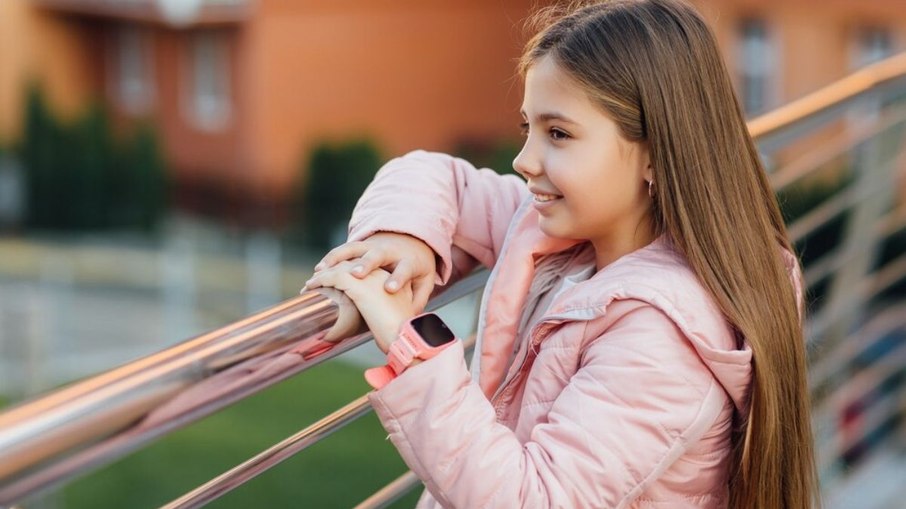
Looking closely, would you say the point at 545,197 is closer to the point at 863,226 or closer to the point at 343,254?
the point at 343,254

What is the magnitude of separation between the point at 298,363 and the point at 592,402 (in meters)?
0.25

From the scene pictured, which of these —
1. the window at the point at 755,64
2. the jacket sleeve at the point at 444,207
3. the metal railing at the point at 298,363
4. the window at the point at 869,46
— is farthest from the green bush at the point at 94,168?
the jacket sleeve at the point at 444,207

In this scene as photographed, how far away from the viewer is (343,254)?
1218mm

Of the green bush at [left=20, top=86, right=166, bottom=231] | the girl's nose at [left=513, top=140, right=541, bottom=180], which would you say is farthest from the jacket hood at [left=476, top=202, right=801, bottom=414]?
the green bush at [left=20, top=86, right=166, bottom=231]

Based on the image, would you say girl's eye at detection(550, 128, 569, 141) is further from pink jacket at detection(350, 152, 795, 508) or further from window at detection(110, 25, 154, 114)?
window at detection(110, 25, 154, 114)

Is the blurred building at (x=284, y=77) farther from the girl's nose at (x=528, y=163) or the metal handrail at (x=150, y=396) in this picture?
the metal handrail at (x=150, y=396)

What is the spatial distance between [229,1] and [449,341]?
1500 centimetres

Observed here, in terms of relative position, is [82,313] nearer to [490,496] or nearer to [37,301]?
[37,301]

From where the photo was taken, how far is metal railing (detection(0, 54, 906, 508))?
834mm

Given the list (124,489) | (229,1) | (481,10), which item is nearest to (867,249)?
(124,489)

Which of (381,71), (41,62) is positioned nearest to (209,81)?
(41,62)

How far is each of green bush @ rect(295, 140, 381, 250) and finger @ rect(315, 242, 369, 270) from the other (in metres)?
13.1

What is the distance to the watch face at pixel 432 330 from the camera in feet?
3.51

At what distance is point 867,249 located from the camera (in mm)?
2293
